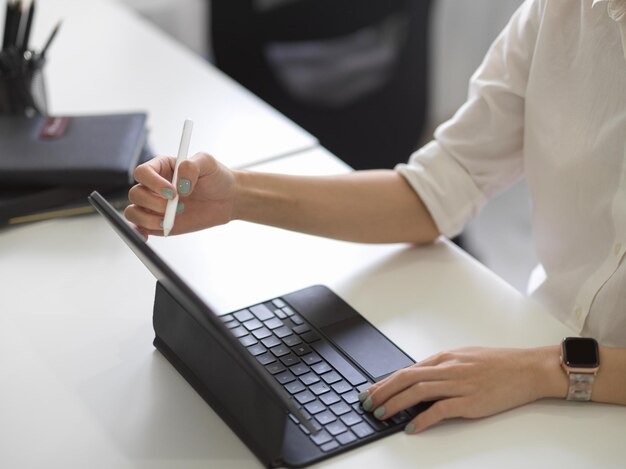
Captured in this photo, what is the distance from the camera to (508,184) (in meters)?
1.28

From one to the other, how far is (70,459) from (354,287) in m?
0.42

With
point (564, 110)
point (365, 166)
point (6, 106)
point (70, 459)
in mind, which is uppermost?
point (564, 110)

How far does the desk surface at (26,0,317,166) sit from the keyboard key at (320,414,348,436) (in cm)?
62

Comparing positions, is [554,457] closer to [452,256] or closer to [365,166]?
[452,256]

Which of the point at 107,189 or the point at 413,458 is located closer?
the point at 413,458

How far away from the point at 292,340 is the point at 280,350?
0.08ft

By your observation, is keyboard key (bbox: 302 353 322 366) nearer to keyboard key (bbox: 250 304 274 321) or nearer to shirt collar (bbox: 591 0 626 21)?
keyboard key (bbox: 250 304 274 321)

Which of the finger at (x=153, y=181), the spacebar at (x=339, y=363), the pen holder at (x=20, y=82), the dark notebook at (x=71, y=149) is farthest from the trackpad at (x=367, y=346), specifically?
the pen holder at (x=20, y=82)

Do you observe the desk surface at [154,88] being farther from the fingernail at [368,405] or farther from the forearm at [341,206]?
the fingernail at [368,405]

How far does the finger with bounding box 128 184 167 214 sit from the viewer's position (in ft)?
3.26

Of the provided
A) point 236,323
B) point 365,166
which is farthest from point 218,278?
point 365,166

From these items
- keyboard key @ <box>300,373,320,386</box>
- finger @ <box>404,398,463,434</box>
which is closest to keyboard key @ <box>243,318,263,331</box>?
keyboard key @ <box>300,373,320,386</box>

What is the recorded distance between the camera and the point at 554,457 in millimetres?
872

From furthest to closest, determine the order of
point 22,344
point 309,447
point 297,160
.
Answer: point 297,160 → point 22,344 → point 309,447
